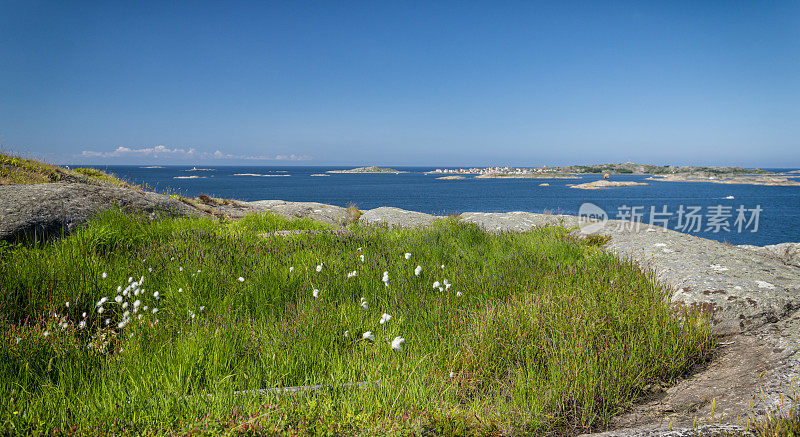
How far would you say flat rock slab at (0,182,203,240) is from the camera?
6.58m

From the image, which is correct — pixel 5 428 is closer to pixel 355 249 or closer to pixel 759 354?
pixel 355 249

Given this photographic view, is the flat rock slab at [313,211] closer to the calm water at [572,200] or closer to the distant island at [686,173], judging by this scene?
the calm water at [572,200]

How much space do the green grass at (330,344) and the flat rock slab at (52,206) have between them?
0.74 m

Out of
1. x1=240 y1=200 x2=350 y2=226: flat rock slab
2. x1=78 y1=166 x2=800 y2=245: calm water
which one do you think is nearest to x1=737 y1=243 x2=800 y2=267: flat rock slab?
x1=240 y1=200 x2=350 y2=226: flat rock slab

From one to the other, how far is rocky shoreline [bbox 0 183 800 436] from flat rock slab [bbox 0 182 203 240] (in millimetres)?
15

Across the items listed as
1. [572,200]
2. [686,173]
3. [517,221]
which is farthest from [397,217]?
[686,173]

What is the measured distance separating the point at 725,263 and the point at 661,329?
90.7 inches

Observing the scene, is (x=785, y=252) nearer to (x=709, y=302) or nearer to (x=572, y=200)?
(x=709, y=302)

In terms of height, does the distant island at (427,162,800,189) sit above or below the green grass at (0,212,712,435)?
above

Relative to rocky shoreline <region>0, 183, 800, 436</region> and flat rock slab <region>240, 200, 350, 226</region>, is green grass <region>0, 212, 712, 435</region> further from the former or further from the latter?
flat rock slab <region>240, 200, 350, 226</region>

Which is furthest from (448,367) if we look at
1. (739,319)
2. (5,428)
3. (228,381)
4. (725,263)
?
(725,263)

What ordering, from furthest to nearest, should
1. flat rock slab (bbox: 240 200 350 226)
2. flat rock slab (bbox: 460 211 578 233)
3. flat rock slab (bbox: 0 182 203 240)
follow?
flat rock slab (bbox: 240 200 350 226) → flat rock slab (bbox: 460 211 578 233) → flat rock slab (bbox: 0 182 203 240)

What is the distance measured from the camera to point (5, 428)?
2301 millimetres

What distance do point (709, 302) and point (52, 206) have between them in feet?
33.6
